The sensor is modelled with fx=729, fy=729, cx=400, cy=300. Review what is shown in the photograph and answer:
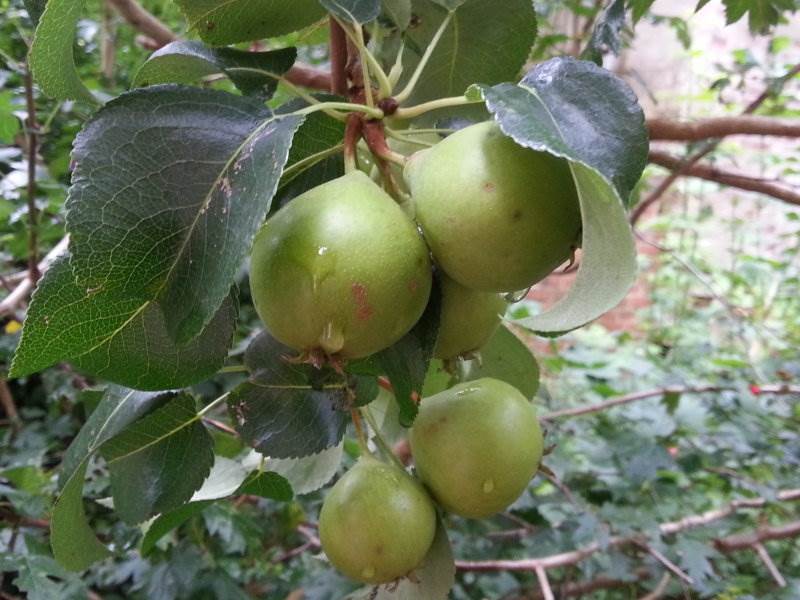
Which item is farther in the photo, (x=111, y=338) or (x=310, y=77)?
(x=310, y=77)

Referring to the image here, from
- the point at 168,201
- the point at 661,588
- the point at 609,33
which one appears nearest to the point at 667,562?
the point at 661,588

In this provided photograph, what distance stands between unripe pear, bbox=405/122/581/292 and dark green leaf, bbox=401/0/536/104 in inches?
10.2

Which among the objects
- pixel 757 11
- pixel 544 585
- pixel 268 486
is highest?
pixel 757 11

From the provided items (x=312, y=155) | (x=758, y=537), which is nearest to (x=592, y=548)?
(x=758, y=537)

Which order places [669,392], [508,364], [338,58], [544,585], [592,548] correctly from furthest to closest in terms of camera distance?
[669,392]
[592,548]
[544,585]
[508,364]
[338,58]

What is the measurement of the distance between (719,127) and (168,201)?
108 cm

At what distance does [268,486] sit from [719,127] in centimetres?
98

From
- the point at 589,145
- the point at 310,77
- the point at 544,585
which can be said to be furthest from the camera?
the point at 310,77

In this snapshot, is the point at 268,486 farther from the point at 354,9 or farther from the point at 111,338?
the point at 354,9

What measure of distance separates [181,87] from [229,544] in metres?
1.00

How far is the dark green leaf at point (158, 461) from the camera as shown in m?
0.65

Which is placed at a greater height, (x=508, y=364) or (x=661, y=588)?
(x=508, y=364)

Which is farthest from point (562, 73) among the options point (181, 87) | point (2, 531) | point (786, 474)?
point (786, 474)

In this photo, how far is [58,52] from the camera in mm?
506
